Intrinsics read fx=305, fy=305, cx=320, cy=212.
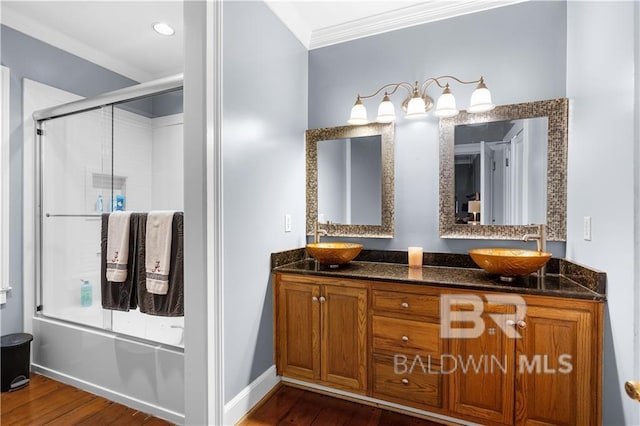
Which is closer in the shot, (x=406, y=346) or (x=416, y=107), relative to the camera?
(x=406, y=346)

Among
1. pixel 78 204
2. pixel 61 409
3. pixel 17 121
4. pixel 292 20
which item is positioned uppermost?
pixel 292 20

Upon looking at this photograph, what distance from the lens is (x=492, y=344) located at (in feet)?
5.09

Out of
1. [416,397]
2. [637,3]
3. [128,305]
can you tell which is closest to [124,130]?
[128,305]

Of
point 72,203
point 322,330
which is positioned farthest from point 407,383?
point 72,203

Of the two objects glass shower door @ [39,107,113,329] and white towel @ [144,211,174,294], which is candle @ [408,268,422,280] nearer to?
white towel @ [144,211,174,294]

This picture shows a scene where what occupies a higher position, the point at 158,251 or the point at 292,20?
the point at 292,20

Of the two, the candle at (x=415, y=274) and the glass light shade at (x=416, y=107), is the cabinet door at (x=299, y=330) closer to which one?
the candle at (x=415, y=274)

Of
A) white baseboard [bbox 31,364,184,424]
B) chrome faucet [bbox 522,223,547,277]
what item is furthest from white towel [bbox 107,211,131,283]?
chrome faucet [bbox 522,223,547,277]

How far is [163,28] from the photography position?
2.47m

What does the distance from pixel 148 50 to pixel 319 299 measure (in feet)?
8.90

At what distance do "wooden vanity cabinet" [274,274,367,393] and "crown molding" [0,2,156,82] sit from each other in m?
2.66

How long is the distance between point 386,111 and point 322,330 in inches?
60.5

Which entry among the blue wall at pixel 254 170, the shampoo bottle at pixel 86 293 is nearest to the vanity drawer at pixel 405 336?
the blue wall at pixel 254 170

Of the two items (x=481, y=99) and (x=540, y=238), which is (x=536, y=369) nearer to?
(x=540, y=238)
